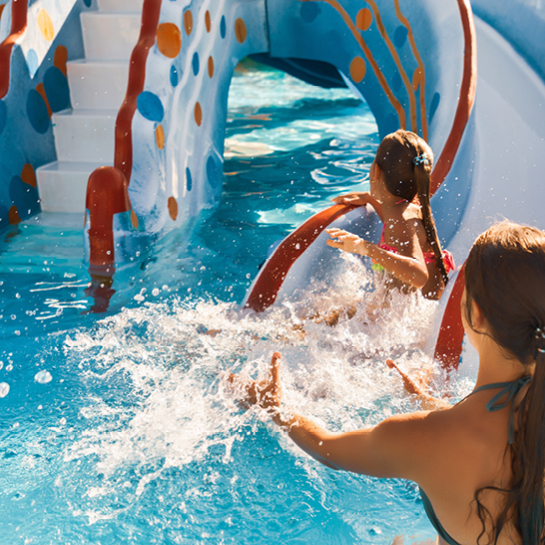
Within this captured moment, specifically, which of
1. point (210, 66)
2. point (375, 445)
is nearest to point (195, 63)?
point (210, 66)

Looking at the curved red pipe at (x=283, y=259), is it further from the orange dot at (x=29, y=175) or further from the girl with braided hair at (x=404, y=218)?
the orange dot at (x=29, y=175)

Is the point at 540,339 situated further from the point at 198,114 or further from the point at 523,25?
the point at 198,114

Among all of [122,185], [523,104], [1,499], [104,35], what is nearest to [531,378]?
[1,499]

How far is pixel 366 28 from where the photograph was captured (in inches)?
177

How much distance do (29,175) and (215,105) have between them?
55.8 inches

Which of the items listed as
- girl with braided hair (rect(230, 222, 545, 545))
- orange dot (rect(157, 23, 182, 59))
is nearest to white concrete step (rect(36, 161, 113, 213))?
orange dot (rect(157, 23, 182, 59))

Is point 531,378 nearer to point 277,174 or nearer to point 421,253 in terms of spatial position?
point 421,253

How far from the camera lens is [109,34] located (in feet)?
13.6

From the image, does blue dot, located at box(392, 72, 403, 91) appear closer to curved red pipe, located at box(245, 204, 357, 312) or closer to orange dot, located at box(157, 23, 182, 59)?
orange dot, located at box(157, 23, 182, 59)

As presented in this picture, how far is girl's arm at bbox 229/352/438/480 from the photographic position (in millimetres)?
988

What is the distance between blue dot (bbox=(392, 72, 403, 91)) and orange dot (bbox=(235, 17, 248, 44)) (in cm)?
127

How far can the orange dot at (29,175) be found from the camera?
3895 mm

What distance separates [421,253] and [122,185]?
1.79 m

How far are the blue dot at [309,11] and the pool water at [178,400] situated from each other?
2267mm
